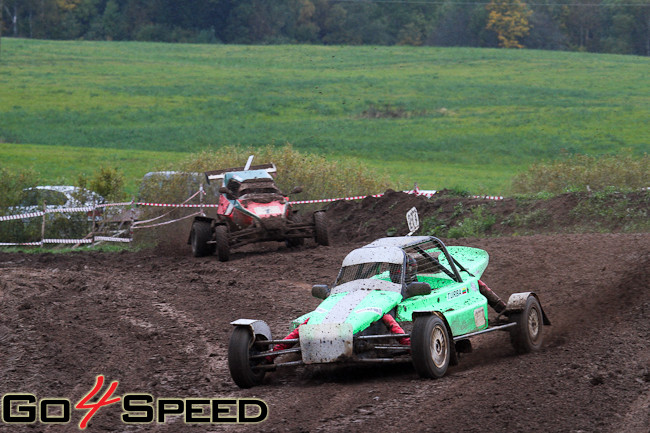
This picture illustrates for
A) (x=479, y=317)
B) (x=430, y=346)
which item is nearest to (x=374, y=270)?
(x=479, y=317)

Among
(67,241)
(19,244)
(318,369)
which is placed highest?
(318,369)

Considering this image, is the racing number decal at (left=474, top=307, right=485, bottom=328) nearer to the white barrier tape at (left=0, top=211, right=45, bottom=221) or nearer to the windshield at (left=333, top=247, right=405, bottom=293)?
the windshield at (left=333, top=247, right=405, bottom=293)

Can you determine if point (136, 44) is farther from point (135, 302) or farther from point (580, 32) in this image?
point (135, 302)

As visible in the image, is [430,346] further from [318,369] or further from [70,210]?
[70,210]

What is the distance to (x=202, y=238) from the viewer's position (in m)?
20.6

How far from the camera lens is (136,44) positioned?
83062 mm

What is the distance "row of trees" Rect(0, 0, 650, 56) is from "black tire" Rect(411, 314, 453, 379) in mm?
69904

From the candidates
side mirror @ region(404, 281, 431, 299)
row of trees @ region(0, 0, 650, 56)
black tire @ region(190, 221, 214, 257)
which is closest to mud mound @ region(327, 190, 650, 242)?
black tire @ region(190, 221, 214, 257)

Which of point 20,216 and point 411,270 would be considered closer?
point 411,270

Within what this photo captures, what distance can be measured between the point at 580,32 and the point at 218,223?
7199cm

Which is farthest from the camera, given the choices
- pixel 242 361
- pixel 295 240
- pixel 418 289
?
pixel 295 240

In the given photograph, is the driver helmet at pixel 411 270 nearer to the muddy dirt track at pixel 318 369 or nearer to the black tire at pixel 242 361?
the muddy dirt track at pixel 318 369

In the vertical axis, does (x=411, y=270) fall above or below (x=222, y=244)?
above

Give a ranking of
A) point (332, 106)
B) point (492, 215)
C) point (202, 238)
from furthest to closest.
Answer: point (332, 106)
point (492, 215)
point (202, 238)
